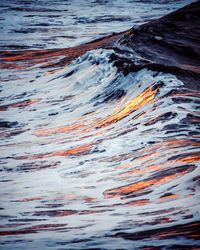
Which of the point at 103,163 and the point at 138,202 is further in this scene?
the point at 103,163

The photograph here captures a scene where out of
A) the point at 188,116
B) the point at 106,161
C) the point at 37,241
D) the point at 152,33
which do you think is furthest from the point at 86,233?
the point at 152,33

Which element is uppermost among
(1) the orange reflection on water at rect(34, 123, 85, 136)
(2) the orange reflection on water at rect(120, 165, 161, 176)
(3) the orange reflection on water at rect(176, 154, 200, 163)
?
(3) the orange reflection on water at rect(176, 154, 200, 163)

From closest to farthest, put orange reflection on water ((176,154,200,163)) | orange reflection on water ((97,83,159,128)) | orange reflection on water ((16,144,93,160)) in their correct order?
orange reflection on water ((176,154,200,163)) < orange reflection on water ((16,144,93,160)) < orange reflection on water ((97,83,159,128))

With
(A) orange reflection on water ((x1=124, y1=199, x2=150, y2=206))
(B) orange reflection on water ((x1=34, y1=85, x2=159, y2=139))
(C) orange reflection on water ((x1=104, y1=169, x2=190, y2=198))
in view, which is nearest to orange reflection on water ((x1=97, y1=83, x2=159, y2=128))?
(B) orange reflection on water ((x1=34, y1=85, x2=159, y2=139))

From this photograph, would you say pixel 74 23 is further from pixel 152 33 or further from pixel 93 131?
pixel 93 131

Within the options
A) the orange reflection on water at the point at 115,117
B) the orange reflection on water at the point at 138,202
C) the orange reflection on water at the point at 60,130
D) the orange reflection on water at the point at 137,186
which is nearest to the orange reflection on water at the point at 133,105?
the orange reflection on water at the point at 115,117

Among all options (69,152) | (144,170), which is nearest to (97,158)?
(69,152)

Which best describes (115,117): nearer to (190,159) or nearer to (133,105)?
(133,105)

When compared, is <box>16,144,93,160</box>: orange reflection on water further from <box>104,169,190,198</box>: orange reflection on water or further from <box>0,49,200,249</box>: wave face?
<box>104,169,190,198</box>: orange reflection on water

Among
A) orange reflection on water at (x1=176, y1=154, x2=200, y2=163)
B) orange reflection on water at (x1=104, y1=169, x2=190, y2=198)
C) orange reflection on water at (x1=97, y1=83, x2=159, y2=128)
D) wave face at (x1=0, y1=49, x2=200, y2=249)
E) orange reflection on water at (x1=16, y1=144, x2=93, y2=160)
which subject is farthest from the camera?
orange reflection on water at (x1=97, y1=83, x2=159, y2=128)

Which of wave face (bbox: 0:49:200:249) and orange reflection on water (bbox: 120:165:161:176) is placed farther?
orange reflection on water (bbox: 120:165:161:176)
